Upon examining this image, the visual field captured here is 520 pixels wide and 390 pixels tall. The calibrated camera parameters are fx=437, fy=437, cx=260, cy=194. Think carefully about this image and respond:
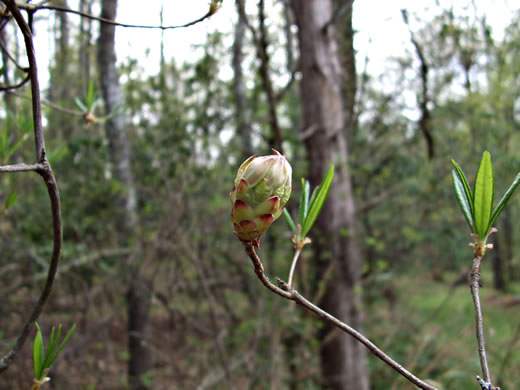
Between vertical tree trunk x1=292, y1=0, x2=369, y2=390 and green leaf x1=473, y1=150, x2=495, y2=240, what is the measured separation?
231cm

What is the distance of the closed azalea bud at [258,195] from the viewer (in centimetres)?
64

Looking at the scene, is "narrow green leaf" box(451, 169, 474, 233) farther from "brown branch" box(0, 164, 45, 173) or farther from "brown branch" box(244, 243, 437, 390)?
"brown branch" box(0, 164, 45, 173)

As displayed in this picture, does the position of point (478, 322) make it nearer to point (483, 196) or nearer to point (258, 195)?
point (483, 196)

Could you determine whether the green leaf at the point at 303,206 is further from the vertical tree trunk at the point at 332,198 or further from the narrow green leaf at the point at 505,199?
the vertical tree trunk at the point at 332,198

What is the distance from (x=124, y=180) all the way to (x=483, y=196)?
12.5 ft

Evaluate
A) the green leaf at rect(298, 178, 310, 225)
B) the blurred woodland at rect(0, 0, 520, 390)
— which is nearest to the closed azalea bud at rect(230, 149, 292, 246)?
the green leaf at rect(298, 178, 310, 225)

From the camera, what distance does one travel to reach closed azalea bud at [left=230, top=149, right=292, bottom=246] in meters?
0.64

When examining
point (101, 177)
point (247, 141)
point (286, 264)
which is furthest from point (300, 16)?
point (101, 177)

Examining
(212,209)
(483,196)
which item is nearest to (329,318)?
(483,196)

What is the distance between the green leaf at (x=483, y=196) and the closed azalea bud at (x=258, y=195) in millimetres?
320

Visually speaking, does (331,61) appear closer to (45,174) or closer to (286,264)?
(286,264)

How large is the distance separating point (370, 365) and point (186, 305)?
2.35m

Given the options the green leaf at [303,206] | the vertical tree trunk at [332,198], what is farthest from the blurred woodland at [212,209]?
the green leaf at [303,206]

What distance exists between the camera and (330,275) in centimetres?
308
